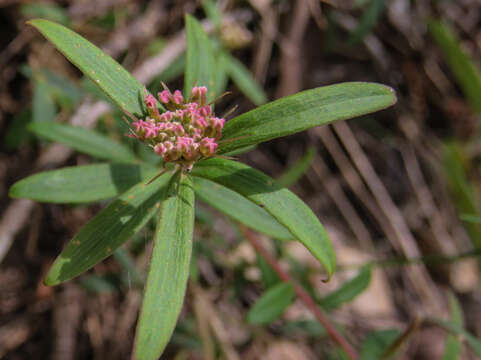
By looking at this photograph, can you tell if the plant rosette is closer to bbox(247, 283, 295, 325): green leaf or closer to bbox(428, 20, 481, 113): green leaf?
bbox(247, 283, 295, 325): green leaf

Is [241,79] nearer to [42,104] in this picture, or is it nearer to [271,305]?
[42,104]

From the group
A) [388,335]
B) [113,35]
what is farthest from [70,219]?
[388,335]

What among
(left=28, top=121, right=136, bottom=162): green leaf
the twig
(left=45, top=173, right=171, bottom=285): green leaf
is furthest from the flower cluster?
the twig

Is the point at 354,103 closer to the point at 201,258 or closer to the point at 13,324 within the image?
the point at 201,258

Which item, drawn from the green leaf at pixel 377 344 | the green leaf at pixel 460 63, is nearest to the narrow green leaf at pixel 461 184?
the green leaf at pixel 460 63

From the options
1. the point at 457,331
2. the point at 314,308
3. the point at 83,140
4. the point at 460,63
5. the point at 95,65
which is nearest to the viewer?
the point at 95,65

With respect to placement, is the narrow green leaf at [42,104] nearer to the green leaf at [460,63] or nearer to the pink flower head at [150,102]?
the pink flower head at [150,102]

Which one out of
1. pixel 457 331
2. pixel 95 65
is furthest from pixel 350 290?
pixel 95 65
